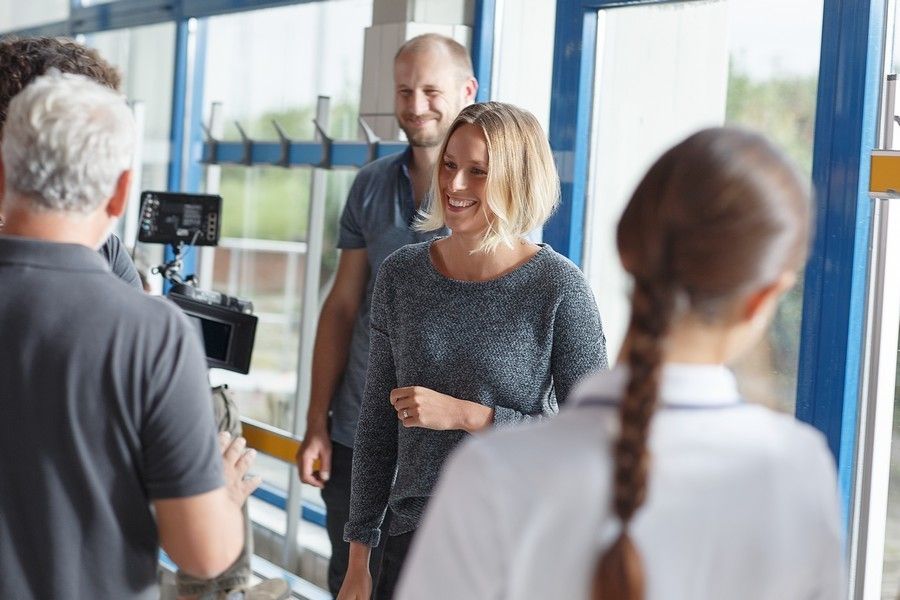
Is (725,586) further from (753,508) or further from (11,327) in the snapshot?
(11,327)

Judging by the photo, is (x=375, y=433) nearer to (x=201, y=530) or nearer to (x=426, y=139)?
(x=201, y=530)

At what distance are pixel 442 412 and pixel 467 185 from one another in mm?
442

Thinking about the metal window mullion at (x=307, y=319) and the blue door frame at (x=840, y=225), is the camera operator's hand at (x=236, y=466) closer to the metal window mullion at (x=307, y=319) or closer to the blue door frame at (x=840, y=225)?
the blue door frame at (x=840, y=225)

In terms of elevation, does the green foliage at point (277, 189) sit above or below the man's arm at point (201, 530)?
above

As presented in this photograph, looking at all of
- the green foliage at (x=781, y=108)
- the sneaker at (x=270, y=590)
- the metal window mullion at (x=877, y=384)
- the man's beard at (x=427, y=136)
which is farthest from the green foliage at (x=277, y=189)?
the metal window mullion at (x=877, y=384)

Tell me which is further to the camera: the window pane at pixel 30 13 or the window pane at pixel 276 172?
the window pane at pixel 30 13

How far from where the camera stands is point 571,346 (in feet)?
6.72

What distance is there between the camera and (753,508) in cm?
102

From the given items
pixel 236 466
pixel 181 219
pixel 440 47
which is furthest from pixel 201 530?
pixel 181 219

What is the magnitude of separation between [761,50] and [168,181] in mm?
3034

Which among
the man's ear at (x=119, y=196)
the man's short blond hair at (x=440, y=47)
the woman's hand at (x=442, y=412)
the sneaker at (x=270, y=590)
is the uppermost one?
the man's short blond hair at (x=440, y=47)

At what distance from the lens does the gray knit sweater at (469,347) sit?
2062mm

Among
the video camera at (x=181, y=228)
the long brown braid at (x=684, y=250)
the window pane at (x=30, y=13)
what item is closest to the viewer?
the long brown braid at (x=684, y=250)

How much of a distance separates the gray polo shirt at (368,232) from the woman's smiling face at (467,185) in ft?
1.81
